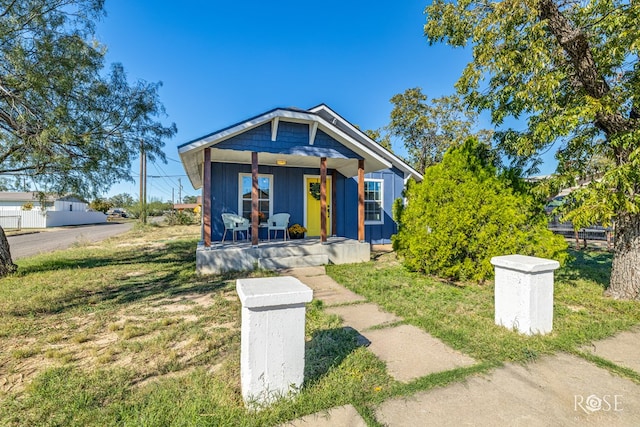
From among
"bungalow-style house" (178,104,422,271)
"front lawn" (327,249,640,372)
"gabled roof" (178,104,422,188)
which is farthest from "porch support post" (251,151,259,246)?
"front lawn" (327,249,640,372)

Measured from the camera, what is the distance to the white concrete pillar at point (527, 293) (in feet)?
10.3

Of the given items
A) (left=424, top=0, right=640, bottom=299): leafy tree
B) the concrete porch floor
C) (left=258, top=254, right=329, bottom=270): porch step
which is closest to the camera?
(left=424, top=0, right=640, bottom=299): leafy tree

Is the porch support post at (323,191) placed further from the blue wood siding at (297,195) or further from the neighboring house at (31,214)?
the neighboring house at (31,214)

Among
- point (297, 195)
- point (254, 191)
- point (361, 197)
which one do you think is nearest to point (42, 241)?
point (297, 195)

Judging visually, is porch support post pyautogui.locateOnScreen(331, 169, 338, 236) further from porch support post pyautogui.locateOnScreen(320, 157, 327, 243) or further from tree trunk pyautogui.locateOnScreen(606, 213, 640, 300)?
tree trunk pyautogui.locateOnScreen(606, 213, 640, 300)

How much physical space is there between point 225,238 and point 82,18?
5.89m

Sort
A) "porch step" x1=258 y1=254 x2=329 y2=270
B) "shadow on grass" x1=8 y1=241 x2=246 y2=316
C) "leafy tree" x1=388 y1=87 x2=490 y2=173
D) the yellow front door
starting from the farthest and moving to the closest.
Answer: "leafy tree" x1=388 y1=87 x2=490 y2=173, the yellow front door, "porch step" x1=258 y1=254 x2=329 y2=270, "shadow on grass" x1=8 y1=241 x2=246 y2=316

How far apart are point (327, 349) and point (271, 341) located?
40.3 inches

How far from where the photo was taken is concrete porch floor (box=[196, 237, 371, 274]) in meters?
6.55

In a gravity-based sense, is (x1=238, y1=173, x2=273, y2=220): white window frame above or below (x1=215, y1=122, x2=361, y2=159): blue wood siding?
below

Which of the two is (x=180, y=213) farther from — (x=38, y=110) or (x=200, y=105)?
(x=38, y=110)

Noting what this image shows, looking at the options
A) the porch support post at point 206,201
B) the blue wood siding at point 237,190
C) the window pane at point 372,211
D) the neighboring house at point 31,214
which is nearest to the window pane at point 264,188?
the blue wood siding at point 237,190

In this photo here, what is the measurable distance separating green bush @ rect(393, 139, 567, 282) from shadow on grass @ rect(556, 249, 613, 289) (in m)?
1.08

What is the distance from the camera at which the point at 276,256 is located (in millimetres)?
7117
